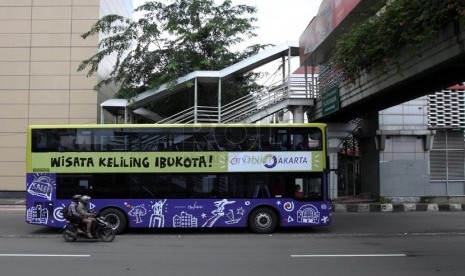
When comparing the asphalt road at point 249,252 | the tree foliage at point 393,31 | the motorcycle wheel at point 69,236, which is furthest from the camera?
the motorcycle wheel at point 69,236

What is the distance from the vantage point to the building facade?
27.4 metres

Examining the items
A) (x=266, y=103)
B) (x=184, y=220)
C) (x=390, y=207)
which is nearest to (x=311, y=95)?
(x=266, y=103)

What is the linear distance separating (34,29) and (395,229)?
22.1m

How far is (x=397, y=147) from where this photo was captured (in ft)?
74.4

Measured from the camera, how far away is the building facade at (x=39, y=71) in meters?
27.4

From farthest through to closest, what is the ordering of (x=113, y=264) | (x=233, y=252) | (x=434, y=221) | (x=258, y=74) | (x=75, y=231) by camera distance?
(x=258, y=74) < (x=434, y=221) < (x=75, y=231) < (x=233, y=252) < (x=113, y=264)

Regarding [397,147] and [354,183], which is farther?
[354,183]

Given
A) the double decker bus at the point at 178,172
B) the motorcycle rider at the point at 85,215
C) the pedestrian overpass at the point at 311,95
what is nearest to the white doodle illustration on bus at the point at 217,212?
the double decker bus at the point at 178,172

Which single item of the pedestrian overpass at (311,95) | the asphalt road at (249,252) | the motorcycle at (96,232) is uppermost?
the pedestrian overpass at (311,95)

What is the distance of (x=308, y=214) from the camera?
13.9 m

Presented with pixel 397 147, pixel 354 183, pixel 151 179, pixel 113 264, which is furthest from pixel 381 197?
pixel 113 264

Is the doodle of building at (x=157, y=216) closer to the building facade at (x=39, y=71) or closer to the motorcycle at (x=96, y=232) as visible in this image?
the motorcycle at (x=96, y=232)

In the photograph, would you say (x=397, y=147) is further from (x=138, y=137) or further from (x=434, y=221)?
(x=138, y=137)

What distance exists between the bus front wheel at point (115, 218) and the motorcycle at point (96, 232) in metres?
1.19
